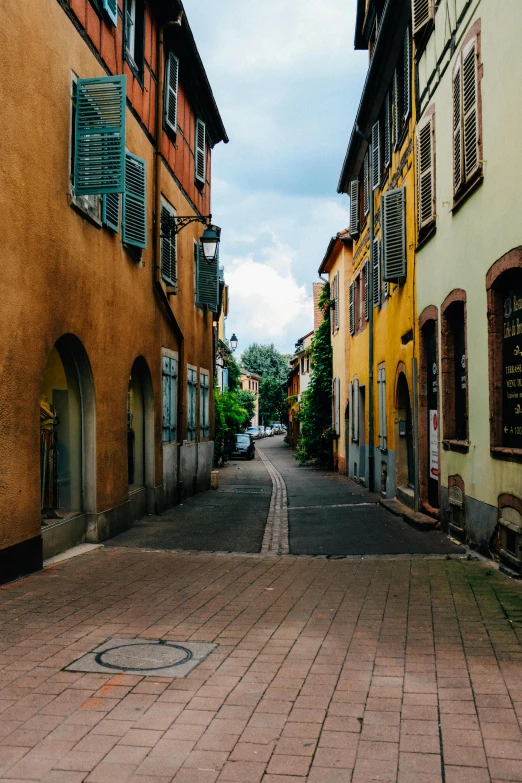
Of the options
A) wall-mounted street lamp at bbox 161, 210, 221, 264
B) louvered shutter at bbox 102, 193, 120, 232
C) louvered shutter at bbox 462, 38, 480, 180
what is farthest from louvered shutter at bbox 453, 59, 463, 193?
wall-mounted street lamp at bbox 161, 210, 221, 264

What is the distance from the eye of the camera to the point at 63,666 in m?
5.08

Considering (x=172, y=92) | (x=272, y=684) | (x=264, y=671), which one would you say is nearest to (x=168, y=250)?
(x=172, y=92)

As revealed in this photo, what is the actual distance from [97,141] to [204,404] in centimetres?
1140

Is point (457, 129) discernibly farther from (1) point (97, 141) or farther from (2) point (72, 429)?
(2) point (72, 429)

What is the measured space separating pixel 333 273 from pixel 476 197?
20240 mm

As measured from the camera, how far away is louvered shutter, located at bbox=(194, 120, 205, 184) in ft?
63.2

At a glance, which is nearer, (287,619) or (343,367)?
(287,619)

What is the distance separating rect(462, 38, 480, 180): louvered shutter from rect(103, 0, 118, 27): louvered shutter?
16.2ft

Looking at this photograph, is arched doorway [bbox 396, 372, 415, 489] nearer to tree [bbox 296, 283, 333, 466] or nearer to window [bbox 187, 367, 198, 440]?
window [bbox 187, 367, 198, 440]

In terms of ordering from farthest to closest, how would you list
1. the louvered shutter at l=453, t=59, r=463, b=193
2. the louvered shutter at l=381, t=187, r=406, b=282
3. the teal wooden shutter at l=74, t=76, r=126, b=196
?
the louvered shutter at l=381, t=187, r=406, b=282, the louvered shutter at l=453, t=59, r=463, b=193, the teal wooden shutter at l=74, t=76, r=126, b=196

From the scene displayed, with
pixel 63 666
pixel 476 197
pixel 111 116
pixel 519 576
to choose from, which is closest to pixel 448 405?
pixel 476 197

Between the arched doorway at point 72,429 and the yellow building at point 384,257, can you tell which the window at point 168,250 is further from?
the arched doorway at point 72,429

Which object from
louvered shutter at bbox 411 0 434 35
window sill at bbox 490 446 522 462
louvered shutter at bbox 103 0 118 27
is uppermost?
louvered shutter at bbox 411 0 434 35

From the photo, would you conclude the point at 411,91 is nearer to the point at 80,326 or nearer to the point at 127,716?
the point at 80,326
